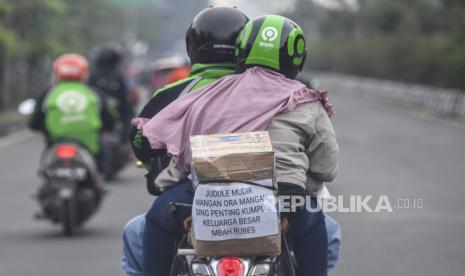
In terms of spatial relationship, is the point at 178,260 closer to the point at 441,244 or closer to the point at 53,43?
the point at 441,244

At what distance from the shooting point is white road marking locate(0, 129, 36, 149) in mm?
23756

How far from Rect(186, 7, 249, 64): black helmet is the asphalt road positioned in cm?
347

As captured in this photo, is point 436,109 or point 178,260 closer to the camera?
point 178,260

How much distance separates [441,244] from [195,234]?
19.0 ft

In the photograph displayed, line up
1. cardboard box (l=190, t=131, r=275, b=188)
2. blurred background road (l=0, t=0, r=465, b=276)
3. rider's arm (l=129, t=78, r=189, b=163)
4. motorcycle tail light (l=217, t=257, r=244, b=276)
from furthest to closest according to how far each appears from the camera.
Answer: blurred background road (l=0, t=0, r=465, b=276)
rider's arm (l=129, t=78, r=189, b=163)
motorcycle tail light (l=217, t=257, r=244, b=276)
cardboard box (l=190, t=131, r=275, b=188)

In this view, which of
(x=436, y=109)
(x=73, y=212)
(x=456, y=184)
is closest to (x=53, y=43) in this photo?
(x=436, y=109)

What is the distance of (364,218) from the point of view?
11.7m

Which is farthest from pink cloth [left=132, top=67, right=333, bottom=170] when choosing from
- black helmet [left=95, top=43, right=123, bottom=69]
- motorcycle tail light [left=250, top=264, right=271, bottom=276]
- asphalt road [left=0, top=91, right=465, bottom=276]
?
black helmet [left=95, top=43, right=123, bottom=69]

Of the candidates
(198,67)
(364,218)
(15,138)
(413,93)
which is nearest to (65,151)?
(364,218)

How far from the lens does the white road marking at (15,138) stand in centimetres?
2376

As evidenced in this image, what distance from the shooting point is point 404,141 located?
22609 mm

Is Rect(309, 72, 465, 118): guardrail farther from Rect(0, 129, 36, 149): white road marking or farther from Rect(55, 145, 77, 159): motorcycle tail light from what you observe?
Rect(55, 145, 77, 159): motorcycle tail light

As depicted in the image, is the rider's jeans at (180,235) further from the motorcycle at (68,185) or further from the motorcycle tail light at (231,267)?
the motorcycle at (68,185)

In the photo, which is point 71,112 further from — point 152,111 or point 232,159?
point 232,159
